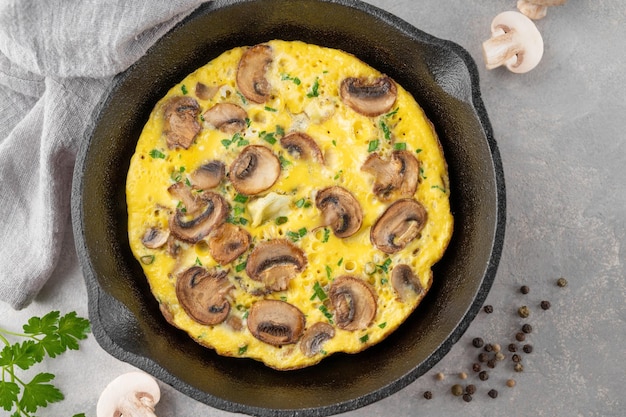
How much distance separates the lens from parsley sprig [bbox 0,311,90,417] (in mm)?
4051

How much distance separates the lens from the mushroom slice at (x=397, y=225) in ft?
11.8

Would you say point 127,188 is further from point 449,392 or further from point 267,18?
point 449,392

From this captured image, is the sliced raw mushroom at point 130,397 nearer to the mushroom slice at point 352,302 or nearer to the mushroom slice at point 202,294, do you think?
the mushroom slice at point 202,294

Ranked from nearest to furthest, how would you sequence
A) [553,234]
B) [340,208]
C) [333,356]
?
[340,208]
[333,356]
[553,234]

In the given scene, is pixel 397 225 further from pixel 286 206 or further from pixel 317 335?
pixel 317 335

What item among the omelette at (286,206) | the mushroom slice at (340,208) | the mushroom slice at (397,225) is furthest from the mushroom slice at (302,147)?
the mushroom slice at (397,225)

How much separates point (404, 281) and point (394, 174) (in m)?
0.58

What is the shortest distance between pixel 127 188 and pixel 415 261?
1629 millimetres

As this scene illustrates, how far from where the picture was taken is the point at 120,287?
3.74 meters

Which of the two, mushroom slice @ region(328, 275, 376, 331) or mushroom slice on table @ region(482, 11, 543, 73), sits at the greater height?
mushroom slice on table @ region(482, 11, 543, 73)

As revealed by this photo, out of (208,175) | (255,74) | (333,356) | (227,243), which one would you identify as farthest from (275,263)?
(255,74)

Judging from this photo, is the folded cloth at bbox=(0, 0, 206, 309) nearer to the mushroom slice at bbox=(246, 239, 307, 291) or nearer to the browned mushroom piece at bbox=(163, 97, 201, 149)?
the browned mushroom piece at bbox=(163, 97, 201, 149)

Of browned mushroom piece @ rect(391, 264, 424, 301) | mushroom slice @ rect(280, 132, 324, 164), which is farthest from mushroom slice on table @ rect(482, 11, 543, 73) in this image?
browned mushroom piece @ rect(391, 264, 424, 301)

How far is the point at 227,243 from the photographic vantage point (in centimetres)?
363
